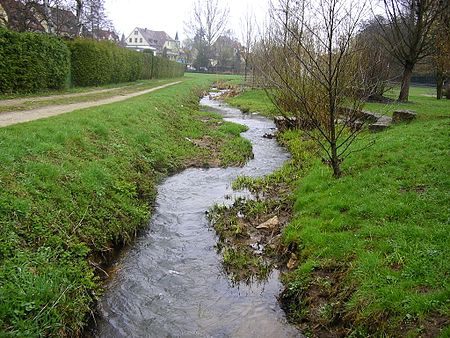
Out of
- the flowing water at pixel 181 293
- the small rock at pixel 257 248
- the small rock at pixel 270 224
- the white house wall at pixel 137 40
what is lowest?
the flowing water at pixel 181 293

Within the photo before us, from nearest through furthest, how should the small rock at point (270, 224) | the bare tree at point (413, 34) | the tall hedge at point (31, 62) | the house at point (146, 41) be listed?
the small rock at point (270, 224), the tall hedge at point (31, 62), the bare tree at point (413, 34), the house at point (146, 41)

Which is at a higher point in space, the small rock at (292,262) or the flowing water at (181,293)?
the small rock at (292,262)

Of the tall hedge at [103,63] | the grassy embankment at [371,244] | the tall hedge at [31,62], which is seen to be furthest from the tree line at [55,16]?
the grassy embankment at [371,244]

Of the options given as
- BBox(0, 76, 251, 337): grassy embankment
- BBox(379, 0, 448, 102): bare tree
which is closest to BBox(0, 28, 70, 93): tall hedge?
BBox(0, 76, 251, 337): grassy embankment

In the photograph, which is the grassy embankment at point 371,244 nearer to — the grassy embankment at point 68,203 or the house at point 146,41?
the grassy embankment at point 68,203

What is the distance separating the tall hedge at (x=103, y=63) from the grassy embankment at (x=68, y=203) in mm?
11374

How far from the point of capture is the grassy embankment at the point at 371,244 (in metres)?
4.02

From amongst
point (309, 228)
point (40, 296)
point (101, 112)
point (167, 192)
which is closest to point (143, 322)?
point (40, 296)

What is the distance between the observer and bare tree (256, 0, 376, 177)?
299 inches

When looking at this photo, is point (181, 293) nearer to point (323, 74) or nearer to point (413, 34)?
point (323, 74)

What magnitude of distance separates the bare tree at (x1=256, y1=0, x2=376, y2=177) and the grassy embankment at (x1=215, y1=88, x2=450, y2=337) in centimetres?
107

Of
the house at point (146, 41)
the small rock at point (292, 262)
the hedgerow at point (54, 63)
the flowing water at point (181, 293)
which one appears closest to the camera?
the flowing water at point (181, 293)

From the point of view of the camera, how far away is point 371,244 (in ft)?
17.1

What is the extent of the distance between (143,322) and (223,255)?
196 cm
